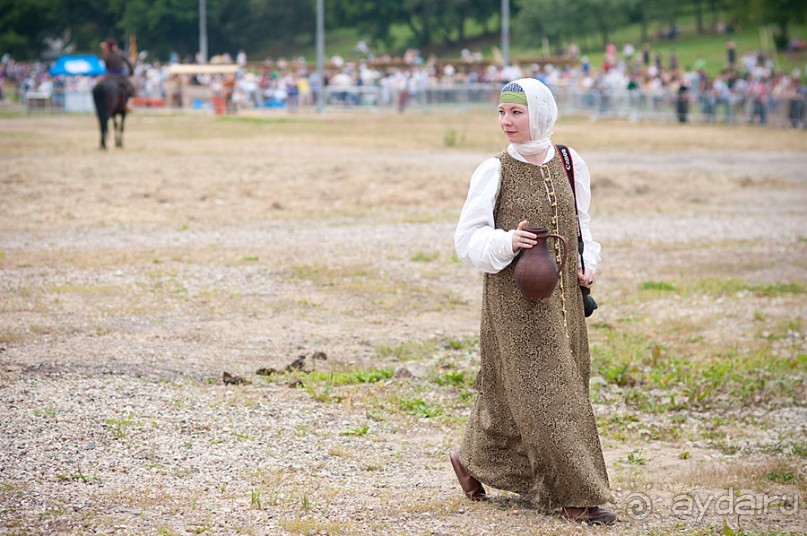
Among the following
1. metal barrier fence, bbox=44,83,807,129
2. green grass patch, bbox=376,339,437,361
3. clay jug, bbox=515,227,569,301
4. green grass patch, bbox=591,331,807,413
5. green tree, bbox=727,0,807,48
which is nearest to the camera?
clay jug, bbox=515,227,569,301

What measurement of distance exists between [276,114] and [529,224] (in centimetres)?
3883

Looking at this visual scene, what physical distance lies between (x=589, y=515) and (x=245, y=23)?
83535mm

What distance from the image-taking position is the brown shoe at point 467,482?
18.3ft

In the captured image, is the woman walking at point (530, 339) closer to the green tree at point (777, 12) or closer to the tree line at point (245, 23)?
the green tree at point (777, 12)

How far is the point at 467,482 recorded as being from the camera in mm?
5578

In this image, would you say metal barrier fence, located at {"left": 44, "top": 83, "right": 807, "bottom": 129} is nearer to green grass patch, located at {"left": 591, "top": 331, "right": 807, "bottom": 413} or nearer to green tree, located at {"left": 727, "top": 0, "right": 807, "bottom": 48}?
green tree, located at {"left": 727, "top": 0, "right": 807, "bottom": 48}

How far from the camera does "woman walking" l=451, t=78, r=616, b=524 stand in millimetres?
5207

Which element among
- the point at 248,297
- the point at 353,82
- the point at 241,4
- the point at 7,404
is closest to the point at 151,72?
the point at 353,82

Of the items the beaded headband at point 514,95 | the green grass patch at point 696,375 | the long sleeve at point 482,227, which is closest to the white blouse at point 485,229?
the long sleeve at point 482,227

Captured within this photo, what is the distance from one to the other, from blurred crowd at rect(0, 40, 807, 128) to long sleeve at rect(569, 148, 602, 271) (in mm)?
31679

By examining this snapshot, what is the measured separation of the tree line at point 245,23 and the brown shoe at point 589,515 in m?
74.0

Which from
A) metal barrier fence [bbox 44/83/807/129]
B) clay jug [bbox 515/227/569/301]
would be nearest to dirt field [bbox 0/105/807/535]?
clay jug [bbox 515/227/569/301]

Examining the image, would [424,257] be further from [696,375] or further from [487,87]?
[487,87]

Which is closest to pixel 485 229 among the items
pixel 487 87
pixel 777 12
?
pixel 487 87
